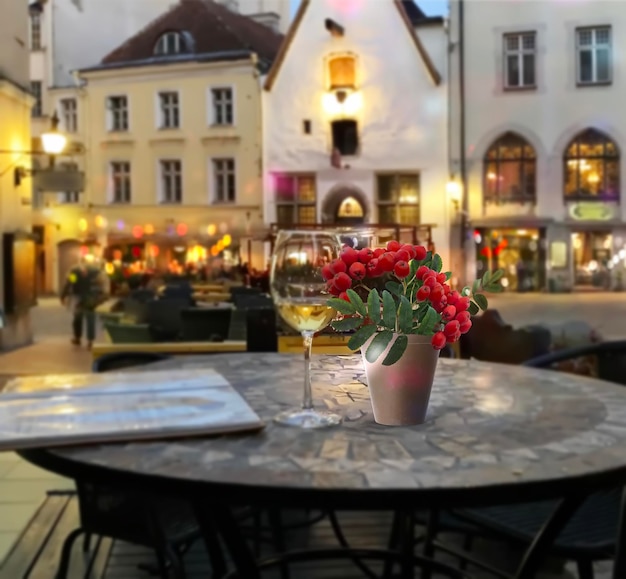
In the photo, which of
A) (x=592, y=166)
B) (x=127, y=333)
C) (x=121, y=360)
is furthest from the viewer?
(x=592, y=166)

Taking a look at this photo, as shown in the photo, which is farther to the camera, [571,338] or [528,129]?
[528,129]

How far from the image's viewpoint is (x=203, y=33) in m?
8.02

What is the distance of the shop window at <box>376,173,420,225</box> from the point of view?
809 cm

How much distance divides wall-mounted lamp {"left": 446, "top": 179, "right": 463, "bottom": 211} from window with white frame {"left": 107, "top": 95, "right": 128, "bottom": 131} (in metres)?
3.23

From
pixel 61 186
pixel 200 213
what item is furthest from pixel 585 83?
pixel 61 186

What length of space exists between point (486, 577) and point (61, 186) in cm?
447

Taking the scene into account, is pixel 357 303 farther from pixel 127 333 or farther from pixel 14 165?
pixel 14 165

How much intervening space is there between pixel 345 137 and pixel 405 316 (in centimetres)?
759

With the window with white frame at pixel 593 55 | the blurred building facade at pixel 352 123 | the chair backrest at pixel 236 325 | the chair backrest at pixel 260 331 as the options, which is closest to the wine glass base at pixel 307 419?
the chair backrest at pixel 260 331

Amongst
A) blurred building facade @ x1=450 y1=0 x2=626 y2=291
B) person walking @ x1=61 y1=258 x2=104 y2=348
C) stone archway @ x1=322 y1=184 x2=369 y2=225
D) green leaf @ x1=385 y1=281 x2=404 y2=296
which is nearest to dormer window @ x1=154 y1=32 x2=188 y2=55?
stone archway @ x1=322 y1=184 x2=369 y2=225

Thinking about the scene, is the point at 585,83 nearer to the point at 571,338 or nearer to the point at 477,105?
the point at 477,105

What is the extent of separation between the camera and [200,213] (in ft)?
25.6

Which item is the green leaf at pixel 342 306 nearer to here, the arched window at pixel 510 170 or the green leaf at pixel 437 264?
the green leaf at pixel 437 264

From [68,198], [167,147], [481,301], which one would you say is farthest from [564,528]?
[68,198]
